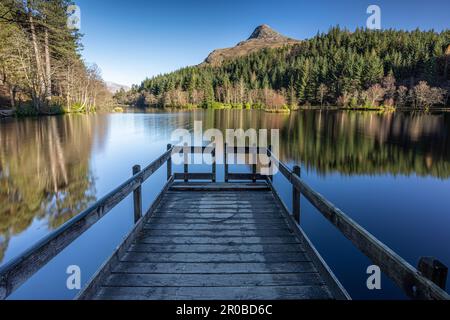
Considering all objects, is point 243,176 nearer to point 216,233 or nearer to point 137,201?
point 216,233

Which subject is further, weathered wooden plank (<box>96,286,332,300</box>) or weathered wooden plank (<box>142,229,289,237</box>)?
weathered wooden plank (<box>142,229,289,237</box>)

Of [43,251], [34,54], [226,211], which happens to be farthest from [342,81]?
[43,251]

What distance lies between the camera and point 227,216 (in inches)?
221

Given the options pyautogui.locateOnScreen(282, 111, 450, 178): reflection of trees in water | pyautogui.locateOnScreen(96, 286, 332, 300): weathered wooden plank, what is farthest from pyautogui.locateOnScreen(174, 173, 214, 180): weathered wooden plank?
pyautogui.locateOnScreen(282, 111, 450, 178): reflection of trees in water

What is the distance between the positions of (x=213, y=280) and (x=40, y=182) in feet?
31.6

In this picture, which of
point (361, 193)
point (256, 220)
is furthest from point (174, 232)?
point (361, 193)

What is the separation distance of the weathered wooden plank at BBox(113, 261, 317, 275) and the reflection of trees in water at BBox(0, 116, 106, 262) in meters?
4.09

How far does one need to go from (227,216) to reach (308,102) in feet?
326

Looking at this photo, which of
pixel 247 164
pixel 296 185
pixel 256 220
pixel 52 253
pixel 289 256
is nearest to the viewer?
pixel 52 253

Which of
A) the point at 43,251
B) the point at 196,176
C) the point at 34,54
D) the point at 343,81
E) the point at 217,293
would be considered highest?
the point at 343,81

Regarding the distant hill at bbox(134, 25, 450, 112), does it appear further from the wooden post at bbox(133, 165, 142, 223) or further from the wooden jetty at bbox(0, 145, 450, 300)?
the wooden post at bbox(133, 165, 142, 223)

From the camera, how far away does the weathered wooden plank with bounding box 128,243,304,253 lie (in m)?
4.14

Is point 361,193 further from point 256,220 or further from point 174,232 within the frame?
point 174,232

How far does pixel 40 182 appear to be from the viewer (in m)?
10.2
